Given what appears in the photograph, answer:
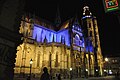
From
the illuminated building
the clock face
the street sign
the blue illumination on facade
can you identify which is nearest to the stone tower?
the illuminated building

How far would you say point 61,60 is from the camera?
52.8m

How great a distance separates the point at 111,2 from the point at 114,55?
90.7 metres

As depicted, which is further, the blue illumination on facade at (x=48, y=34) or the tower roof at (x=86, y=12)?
the tower roof at (x=86, y=12)

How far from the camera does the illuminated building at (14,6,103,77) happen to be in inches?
1935

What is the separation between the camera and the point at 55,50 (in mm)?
52594

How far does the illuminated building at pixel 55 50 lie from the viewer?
1935 inches

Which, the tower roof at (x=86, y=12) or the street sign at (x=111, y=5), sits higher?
the tower roof at (x=86, y=12)

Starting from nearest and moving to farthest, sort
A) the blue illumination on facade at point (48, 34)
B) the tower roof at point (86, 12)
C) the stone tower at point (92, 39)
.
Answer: the blue illumination on facade at point (48, 34) < the stone tower at point (92, 39) < the tower roof at point (86, 12)

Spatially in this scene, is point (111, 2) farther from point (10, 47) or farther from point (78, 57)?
point (78, 57)

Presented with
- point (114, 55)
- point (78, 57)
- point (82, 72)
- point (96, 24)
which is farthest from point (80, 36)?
point (114, 55)

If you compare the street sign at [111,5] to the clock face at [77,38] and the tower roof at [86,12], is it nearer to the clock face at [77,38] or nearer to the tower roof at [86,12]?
the clock face at [77,38]

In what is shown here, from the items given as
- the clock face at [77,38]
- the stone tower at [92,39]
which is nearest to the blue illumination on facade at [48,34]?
the clock face at [77,38]

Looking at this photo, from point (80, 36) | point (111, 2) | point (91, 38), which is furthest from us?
point (91, 38)

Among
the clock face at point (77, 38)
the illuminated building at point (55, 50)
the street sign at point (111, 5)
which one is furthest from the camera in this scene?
the clock face at point (77, 38)
